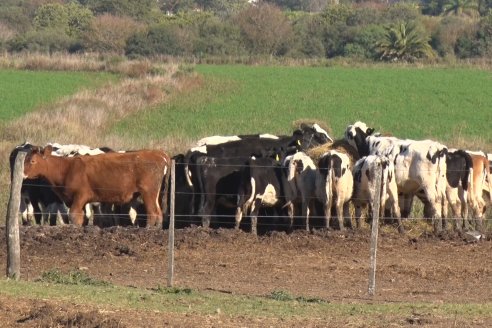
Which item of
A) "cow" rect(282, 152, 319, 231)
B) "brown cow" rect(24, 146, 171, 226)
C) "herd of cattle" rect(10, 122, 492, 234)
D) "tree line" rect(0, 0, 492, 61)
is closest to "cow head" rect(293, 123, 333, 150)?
"herd of cattle" rect(10, 122, 492, 234)

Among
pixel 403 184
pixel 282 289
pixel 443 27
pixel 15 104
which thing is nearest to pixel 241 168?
pixel 403 184

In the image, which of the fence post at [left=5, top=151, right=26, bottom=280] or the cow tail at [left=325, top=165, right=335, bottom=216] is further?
the cow tail at [left=325, top=165, right=335, bottom=216]

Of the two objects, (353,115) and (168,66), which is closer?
(353,115)

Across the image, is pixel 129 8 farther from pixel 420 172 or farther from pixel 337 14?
pixel 420 172

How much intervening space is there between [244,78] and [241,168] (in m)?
35.2

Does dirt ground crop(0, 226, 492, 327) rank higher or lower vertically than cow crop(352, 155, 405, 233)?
lower

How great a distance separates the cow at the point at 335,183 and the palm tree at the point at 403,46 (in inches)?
2115

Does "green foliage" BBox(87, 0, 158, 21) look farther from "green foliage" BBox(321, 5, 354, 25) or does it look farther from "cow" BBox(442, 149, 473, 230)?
"cow" BBox(442, 149, 473, 230)

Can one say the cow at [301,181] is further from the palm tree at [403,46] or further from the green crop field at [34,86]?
the palm tree at [403,46]

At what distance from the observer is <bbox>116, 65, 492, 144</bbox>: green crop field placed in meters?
41.2

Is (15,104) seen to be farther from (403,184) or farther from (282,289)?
(282,289)

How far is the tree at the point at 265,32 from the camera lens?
3479 inches

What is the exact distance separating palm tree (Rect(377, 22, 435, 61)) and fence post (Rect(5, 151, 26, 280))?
199 ft

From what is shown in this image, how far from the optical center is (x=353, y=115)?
4512cm
